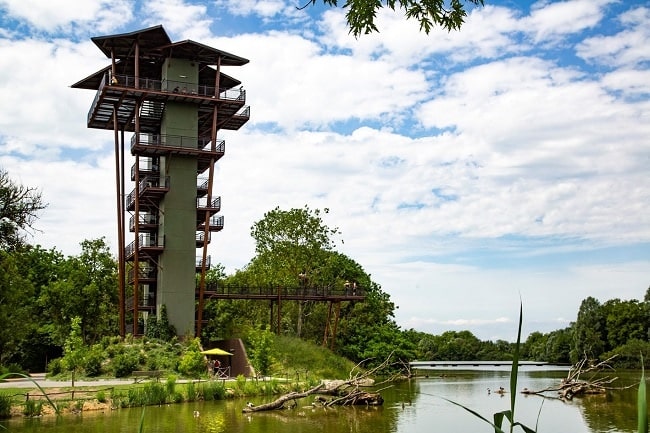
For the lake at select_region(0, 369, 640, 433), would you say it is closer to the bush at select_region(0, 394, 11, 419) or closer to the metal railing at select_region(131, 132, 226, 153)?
the bush at select_region(0, 394, 11, 419)

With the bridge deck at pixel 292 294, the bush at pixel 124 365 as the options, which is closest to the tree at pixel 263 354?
the bush at pixel 124 365

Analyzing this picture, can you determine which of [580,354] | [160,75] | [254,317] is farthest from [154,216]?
[580,354]

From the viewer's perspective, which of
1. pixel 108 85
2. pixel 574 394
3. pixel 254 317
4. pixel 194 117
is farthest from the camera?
pixel 254 317

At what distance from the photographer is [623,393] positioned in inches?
1426

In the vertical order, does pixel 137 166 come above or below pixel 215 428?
above

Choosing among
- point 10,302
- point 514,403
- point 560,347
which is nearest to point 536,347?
point 560,347

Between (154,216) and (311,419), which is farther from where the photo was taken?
(154,216)

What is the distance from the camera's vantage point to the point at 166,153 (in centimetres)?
4316

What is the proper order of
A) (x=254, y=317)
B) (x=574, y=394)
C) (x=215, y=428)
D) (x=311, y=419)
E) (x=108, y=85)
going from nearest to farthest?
(x=215, y=428), (x=311, y=419), (x=574, y=394), (x=108, y=85), (x=254, y=317)

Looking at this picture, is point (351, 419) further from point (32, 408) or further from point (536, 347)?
point (536, 347)

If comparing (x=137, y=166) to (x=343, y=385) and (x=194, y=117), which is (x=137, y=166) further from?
(x=343, y=385)

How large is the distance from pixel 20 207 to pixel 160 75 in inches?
834

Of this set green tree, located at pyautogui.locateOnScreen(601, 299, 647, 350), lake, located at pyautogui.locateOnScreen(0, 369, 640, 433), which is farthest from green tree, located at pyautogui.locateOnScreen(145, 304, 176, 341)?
green tree, located at pyautogui.locateOnScreen(601, 299, 647, 350)

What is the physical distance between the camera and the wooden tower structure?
42.2 m
